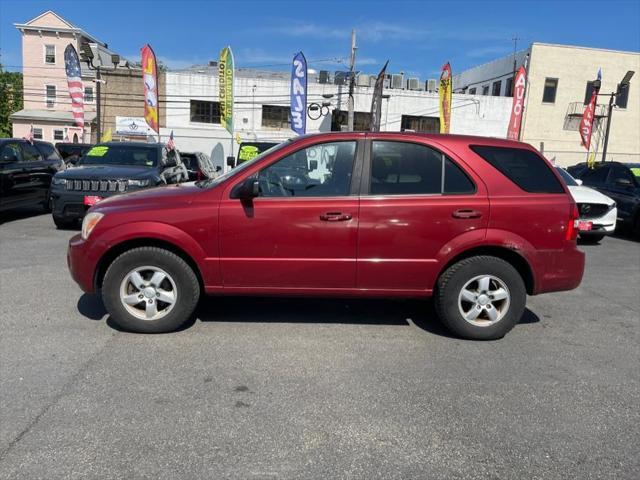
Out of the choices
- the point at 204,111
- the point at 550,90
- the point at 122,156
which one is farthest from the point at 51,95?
the point at 550,90

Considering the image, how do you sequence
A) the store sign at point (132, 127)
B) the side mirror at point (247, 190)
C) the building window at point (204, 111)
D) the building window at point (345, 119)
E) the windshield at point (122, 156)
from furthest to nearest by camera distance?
the building window at point (345, 119)
the store sign at point (132, 127)
the building window at point (204, 111)
the windshield at point (122, 156)
the side mirror at point (247, 190)

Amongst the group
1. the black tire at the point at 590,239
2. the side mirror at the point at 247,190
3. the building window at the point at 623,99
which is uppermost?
the building window at the point at 623,99

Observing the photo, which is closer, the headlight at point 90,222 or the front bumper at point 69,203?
the headlight at point 90,222

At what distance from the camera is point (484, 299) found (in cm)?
440

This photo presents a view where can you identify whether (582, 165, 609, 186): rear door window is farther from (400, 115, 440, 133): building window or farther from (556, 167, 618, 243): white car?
(400, 115, 440, 133): building window

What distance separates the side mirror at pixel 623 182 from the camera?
11.5m

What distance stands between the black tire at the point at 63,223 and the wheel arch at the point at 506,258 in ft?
24.9

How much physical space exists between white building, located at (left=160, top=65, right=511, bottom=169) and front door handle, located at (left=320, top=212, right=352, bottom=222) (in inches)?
1047

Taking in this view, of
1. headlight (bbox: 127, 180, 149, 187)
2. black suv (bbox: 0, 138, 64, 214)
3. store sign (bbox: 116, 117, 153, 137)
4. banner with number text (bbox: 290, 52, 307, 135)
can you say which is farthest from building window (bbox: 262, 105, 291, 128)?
headlight (bbox: 127, 180, 149, 187)

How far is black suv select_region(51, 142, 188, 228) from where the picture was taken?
8.69 meters

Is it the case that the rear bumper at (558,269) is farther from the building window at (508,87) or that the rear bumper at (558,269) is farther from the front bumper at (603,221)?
the building window at (508,87)

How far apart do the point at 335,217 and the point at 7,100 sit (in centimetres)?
6052

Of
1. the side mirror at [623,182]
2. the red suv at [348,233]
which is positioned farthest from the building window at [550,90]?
the red suv at [348,233]

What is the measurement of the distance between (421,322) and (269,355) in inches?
67.9
